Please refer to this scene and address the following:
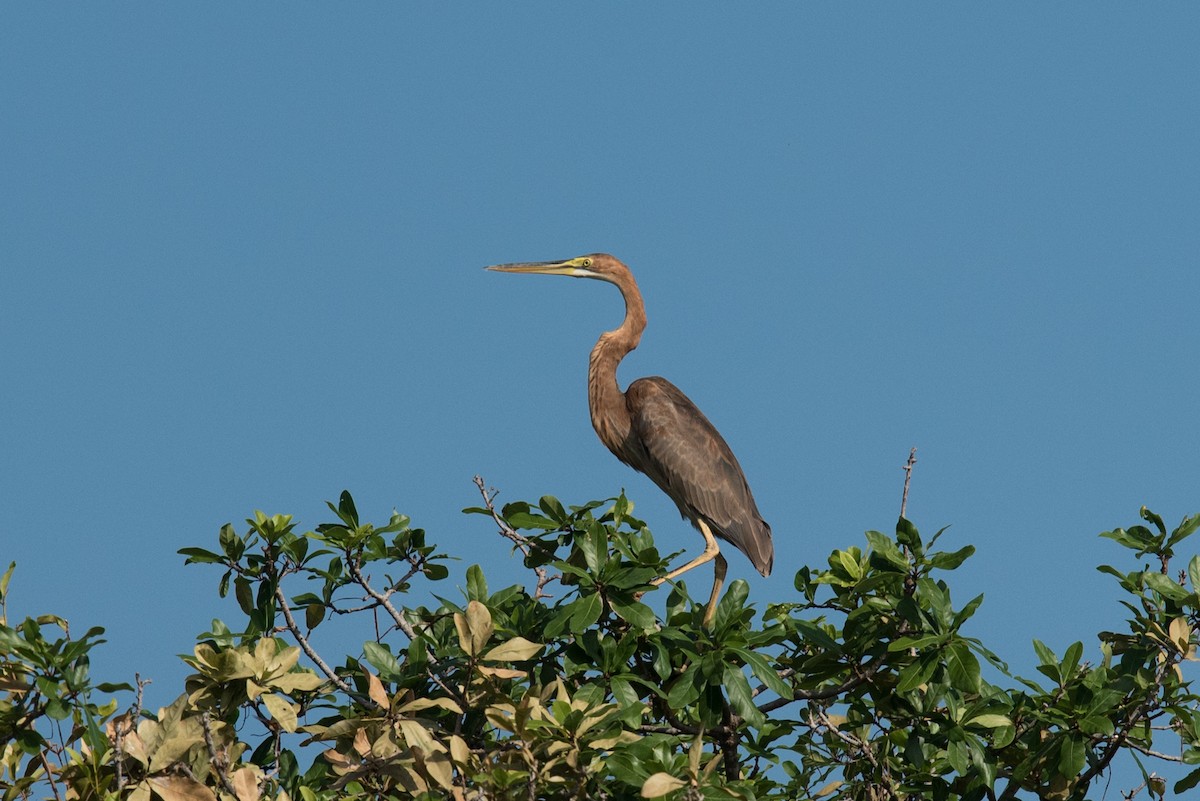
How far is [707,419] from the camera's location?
8.79 meters

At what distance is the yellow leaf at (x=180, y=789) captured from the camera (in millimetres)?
4039

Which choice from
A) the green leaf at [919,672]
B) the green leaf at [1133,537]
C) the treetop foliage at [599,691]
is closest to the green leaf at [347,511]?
the treetop foliage at [599,691]

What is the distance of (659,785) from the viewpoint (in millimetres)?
3730

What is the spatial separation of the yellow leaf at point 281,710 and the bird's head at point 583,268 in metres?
5.40

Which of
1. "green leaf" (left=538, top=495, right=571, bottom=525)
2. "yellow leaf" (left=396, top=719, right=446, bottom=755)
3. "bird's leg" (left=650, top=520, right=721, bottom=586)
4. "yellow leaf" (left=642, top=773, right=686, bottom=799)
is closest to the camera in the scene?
"yellow leaf" (left=642, top=773, right=686, bottom=799)

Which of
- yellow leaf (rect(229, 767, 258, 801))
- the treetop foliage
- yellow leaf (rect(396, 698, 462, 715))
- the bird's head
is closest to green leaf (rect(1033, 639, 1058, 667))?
the treetop foliage

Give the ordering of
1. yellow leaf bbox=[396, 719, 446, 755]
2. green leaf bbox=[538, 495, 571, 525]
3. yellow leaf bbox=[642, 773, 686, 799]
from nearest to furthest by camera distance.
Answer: yellow leaf bbox=[642, 773, 686, 799] < yellow leaf bbox=[396, 719, 446, 755] < green leaf bbox=[538, 495, 571, 525]

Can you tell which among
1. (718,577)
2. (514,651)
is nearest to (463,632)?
(514,651)

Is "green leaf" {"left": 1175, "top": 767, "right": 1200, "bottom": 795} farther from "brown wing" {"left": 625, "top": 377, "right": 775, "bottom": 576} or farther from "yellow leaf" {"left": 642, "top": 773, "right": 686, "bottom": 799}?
"brown wing" {"left": 625, "top": 377, "right": 775, "bottom": 576}

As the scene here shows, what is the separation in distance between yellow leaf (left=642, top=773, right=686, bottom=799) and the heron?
4.28 meters

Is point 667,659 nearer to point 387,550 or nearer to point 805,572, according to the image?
point 805,572

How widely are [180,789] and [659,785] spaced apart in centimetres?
145

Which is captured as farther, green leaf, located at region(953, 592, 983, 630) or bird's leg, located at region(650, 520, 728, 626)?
bird's leg, located at region(650, 520, 728, 626)

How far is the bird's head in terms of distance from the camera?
9.46m
